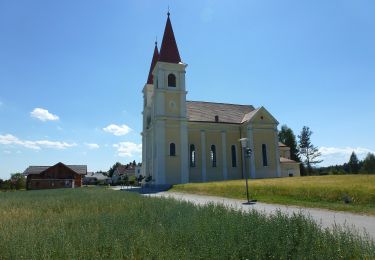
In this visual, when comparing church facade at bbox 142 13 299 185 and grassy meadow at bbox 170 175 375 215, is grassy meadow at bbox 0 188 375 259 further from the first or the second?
church facade at bbox 142 13 299 185

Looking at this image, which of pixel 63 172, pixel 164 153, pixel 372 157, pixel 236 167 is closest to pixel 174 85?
pixel 164 153

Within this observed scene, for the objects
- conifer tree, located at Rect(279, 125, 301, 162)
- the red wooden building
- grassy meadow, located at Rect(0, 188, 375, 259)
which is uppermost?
Answer: conifer tree, located at Rect(279, 125, 301, 162)

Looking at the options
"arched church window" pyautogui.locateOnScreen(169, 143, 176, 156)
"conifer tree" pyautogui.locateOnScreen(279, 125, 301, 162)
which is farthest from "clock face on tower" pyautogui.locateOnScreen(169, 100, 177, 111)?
"conifer tree" pyautogui.locateOnScreen(279, 125, 301, 162)

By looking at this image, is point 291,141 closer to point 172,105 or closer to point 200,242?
point 172,105

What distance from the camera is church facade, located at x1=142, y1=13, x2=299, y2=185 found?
42.7m

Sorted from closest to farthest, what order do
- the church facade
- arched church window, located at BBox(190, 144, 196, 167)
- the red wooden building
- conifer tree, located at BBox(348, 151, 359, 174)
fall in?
the church facade
arched church window, located at BBox(190, 144, 196, 167)
the red wooden building
conifer tree, located at BBox(348, 151, 359, 174)

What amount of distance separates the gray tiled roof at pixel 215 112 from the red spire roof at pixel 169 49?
801 centimetres

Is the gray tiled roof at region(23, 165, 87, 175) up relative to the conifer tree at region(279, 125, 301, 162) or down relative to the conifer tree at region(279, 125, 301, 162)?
down

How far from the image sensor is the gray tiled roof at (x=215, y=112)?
4797 cm

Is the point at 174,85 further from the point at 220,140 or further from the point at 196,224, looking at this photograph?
the point at 196,224

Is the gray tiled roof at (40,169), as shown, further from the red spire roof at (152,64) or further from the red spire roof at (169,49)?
the red spire roof at (169,49)

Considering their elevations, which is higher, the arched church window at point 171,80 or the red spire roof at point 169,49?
the red spire roof at point 169,49

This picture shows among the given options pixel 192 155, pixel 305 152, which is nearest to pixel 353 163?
pixel 305 152

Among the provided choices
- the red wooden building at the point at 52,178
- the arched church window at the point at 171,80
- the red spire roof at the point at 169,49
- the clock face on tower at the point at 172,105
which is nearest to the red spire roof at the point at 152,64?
the red spire roof at the point at 169,49
